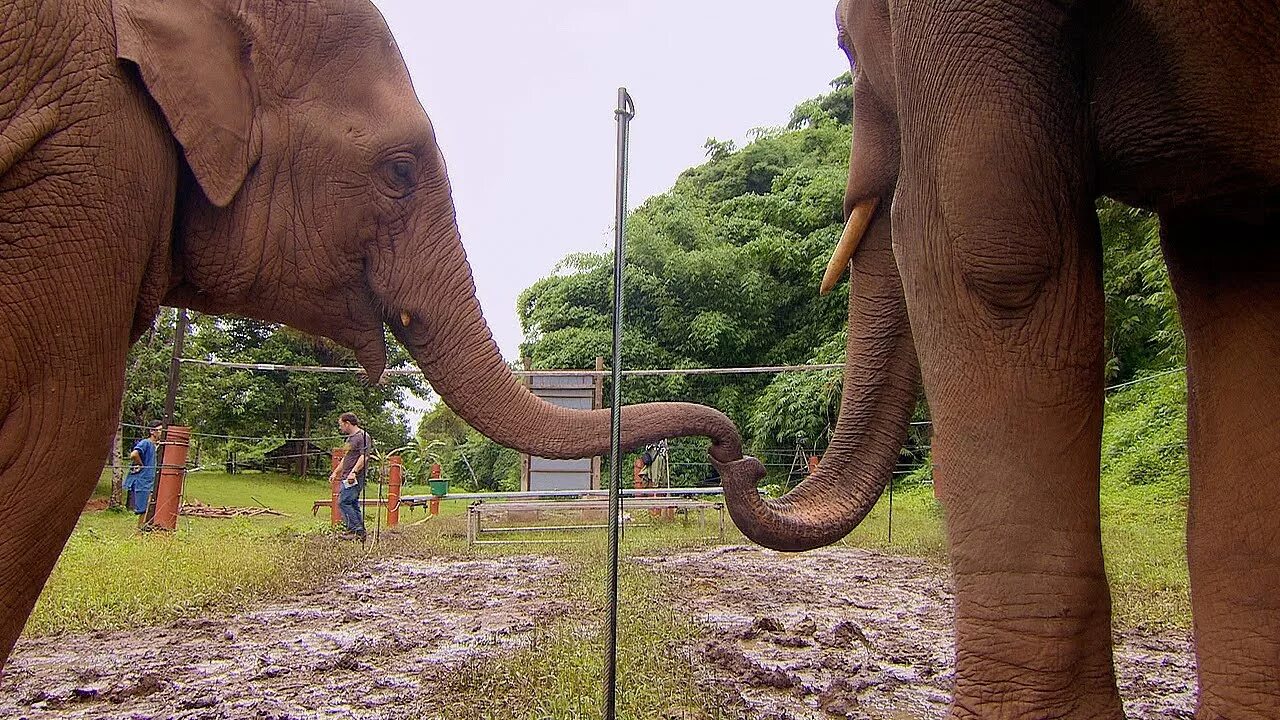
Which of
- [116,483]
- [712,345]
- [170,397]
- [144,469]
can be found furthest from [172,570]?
[712,345]

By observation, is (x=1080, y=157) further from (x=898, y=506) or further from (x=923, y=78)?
(x=898, y=506)

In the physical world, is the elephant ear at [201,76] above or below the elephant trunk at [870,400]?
above

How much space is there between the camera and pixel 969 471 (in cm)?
154

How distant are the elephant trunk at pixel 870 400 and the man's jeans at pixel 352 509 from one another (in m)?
6.93

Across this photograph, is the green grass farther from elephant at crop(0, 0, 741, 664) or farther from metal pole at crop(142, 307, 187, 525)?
metal pole at crop(142, 307, 187, 525)

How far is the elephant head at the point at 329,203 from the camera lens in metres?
1.93

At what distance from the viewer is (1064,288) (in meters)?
1.51

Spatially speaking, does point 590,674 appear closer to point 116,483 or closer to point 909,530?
point 909,530

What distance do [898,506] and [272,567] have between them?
799cm

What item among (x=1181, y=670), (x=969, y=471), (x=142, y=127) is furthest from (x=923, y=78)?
(x=1181, y=670)

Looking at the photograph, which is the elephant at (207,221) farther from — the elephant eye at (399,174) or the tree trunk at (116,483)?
the tree trunk at (116,483)

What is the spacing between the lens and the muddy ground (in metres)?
2.89

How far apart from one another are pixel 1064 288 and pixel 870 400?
968mm

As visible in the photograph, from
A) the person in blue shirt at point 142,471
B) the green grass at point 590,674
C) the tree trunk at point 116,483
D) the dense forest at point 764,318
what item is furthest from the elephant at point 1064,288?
the tree trunk at point 116,483
